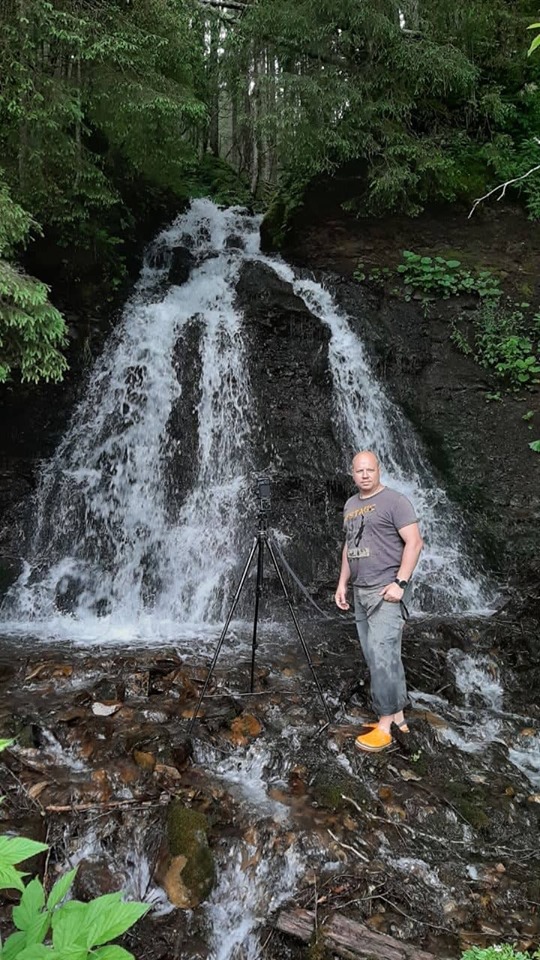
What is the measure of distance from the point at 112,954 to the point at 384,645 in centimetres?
294

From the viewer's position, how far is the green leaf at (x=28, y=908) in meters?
1.28

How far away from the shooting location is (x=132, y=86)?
714 centimetres

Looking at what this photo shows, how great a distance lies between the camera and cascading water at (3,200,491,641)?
732 cm

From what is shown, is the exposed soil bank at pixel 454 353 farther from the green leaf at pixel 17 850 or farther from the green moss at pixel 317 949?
the green leaf at pixel 17 850

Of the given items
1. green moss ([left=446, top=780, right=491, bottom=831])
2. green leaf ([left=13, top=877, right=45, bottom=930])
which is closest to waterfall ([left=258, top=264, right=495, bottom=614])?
green moss ([left=446, top=780, right=491, bottom=831])

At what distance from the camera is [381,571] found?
3.90 meters

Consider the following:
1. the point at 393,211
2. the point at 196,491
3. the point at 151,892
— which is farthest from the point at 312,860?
the point at 393,211

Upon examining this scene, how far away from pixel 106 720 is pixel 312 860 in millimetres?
1949

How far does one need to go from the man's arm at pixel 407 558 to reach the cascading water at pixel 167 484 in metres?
3.58

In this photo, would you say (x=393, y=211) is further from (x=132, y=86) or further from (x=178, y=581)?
(x=178, y=581)

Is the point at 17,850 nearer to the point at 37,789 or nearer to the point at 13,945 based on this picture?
the point at 13,945

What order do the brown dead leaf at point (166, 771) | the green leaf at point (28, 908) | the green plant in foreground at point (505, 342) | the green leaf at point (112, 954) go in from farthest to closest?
the green plant in foreground at point (505, 342) → the brown dead leaf at point (166, 771) → the green leaf at point (28, 908) → the green leaf at point (112, 954)

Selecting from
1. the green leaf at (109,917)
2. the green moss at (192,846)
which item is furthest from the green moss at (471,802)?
the green leaf at (109,917)

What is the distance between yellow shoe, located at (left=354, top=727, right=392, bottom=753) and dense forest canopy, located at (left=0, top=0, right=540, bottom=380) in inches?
164
